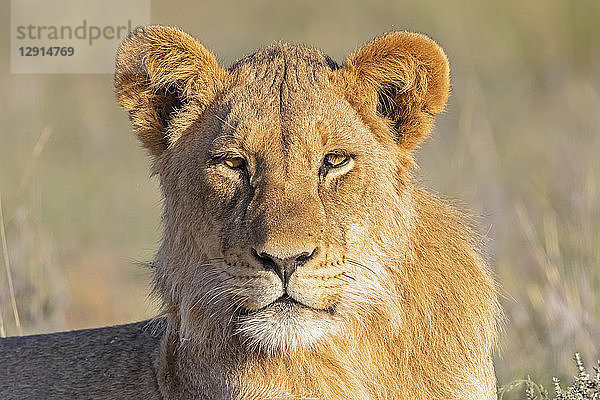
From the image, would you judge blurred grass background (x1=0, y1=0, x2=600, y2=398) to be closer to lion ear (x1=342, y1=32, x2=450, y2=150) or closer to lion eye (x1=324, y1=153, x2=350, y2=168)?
lion ear (x1=342, y1=32, x2=450, y2=150)

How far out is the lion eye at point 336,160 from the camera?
12.6ft

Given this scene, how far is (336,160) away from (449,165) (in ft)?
19.1

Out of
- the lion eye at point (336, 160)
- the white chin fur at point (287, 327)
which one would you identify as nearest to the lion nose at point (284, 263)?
the white chin fur at point (287, 327)

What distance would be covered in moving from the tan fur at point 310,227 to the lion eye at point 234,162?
2 cm

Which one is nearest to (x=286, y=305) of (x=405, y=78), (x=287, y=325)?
(x=287, y=325)

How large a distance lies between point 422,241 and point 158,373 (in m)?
1.17

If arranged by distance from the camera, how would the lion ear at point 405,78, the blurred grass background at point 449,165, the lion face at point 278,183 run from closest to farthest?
1. the lion face at point 278,183
2. the lion ear at point 405,78
3. the blurred grass background at point 449,165

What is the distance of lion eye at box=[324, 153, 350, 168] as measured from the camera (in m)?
3.84

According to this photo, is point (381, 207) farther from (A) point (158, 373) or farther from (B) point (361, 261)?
(A) point (158, 373)

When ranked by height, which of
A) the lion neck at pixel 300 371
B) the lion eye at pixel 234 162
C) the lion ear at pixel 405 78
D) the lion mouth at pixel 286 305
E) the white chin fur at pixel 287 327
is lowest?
the lion neck at pixel 300 371

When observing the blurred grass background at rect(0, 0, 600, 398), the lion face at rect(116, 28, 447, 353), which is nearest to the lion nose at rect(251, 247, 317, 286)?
the lion face at rect(116, 28, 447, 353)

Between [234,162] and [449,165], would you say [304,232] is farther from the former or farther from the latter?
[449,165]

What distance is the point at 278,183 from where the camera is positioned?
3.72 meters

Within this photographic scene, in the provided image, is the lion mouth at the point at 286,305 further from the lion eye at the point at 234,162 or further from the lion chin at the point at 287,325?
the lion eye at the point at 234,162
